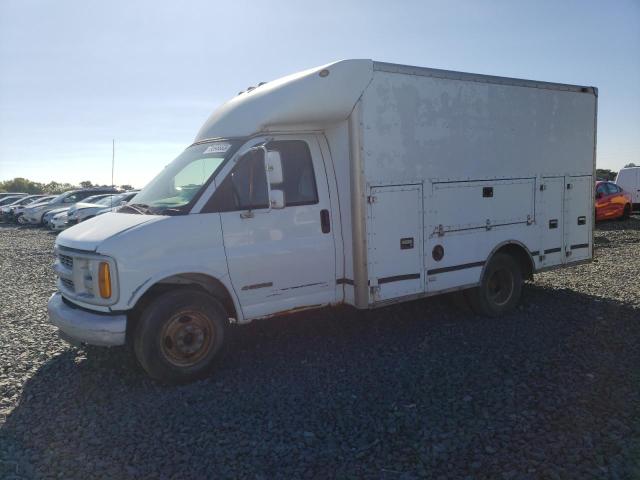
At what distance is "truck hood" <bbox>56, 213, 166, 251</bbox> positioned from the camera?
4754 millimetres

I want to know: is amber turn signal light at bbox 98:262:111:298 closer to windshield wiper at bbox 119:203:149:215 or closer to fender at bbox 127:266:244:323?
fender at bbox 127:266:244:323

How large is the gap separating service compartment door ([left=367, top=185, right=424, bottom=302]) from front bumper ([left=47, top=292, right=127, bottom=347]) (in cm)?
255

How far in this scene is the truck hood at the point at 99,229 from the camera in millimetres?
4754

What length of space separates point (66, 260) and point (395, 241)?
3397 mm

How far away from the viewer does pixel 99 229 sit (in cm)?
502

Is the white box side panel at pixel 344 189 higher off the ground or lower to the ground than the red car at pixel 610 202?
higher

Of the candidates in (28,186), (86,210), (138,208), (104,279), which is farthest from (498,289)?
(28,186)

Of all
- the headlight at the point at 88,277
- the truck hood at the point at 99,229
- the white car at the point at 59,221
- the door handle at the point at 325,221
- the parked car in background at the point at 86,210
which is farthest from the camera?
the white car at the point at 59,221

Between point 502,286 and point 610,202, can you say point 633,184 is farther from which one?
point 502,286

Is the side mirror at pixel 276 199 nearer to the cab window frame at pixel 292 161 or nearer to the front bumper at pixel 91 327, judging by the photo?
the cab window frame at pixel 292 161

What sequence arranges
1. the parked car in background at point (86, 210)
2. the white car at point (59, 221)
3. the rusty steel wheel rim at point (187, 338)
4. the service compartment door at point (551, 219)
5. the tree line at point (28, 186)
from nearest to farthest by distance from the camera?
the rusty steel wheel rim at point (187, 338) → the service compartment door at point (551, 219) → the parked car in background at point (86, 210) → the white car at point (59, 221) → the tree line at point (28, 186)

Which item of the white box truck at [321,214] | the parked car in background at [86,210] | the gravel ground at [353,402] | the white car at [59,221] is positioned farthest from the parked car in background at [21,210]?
the white box truck at [321,214]

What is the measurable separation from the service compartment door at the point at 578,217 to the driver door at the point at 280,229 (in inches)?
153

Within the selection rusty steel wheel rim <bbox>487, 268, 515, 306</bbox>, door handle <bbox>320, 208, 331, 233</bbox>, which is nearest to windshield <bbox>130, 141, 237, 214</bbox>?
door handle <bbox>320, 208, 331, 233</bbox>
